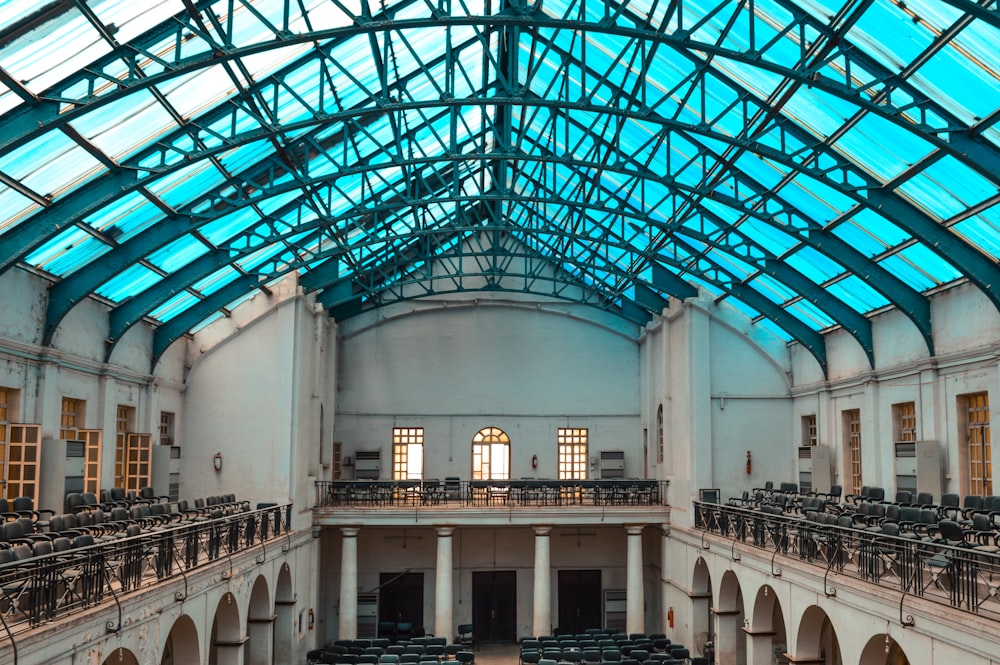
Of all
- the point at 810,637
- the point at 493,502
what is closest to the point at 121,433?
the point at 493,502

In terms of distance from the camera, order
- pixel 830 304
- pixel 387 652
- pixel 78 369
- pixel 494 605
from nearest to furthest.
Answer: pixel 78 369 → pixel 830 304 → pixel 387 652 → pixel 494 605

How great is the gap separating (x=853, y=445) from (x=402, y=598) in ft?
62.0

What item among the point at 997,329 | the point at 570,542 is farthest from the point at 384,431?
the point at 997,329

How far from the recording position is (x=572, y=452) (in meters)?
40.2

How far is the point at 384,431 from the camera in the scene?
130ft

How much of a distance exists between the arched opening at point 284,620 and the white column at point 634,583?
11.9 m

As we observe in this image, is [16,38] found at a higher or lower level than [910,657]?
higher

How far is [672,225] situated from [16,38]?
51.5 feet

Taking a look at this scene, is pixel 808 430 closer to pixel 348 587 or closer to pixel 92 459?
pixel 348 587

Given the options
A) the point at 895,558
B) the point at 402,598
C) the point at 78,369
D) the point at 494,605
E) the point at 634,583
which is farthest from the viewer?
the point at 494,605

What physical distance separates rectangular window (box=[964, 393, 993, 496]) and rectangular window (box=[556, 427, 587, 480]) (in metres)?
19.0

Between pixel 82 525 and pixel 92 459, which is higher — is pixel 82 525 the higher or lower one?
the lower one

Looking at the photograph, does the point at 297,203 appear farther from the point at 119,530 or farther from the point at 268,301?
the point at 119,530

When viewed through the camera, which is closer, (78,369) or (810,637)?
(810,637)
